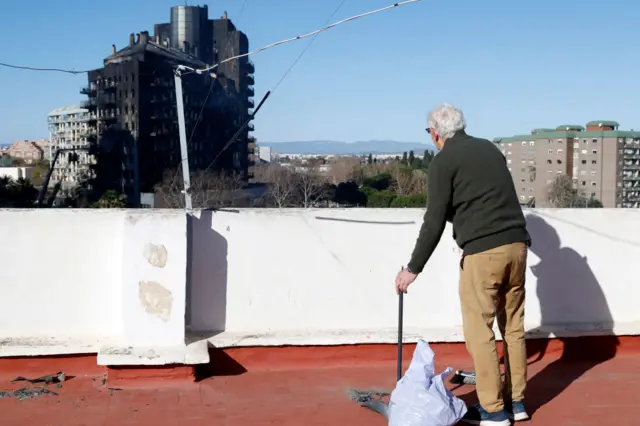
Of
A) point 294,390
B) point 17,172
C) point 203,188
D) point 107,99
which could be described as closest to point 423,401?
point 294,390

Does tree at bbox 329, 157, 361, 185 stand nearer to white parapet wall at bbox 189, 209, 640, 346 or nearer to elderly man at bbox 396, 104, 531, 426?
white parapet wall at bbox 189, 209, 640, 346

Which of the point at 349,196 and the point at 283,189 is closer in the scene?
the point at 283,189

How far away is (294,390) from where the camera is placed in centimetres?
396

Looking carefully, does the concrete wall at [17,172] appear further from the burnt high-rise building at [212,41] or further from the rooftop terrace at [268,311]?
the rooftop terrace at [268,311]

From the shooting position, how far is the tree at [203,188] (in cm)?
5253

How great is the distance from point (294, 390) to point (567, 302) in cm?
182

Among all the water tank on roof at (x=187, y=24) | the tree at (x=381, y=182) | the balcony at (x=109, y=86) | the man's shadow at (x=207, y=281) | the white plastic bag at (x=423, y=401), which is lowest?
the white plastic bag at (x=423, y=401)

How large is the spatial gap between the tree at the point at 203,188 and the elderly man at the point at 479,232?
45872 mm

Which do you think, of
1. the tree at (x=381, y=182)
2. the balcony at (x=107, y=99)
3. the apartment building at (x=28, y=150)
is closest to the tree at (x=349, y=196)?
the tree at (x=381, y=182)

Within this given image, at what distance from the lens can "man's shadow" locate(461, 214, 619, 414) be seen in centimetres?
454

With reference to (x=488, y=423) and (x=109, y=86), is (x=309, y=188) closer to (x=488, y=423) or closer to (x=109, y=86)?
(x=109, y=86)

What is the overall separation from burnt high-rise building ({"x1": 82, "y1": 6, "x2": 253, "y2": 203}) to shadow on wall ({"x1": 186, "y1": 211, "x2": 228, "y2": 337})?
2679 inches

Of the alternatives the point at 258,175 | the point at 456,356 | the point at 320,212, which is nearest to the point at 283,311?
the point at 320,212

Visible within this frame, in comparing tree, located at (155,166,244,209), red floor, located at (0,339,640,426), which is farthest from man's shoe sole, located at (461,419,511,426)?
tree, located at (155,166,244,209)
